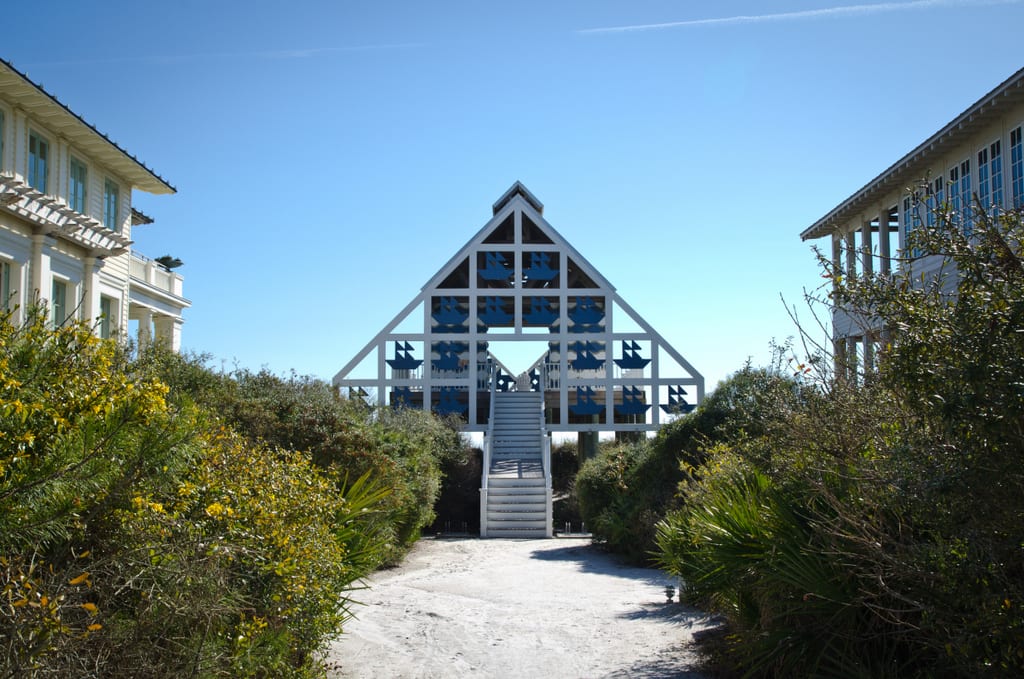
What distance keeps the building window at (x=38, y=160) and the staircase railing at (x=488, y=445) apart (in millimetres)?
12782

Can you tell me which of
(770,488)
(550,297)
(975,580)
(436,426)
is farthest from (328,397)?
(550,297)

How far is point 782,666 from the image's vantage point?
6238 millimetres

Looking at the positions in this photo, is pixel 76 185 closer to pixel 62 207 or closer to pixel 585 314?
pixel 62 207

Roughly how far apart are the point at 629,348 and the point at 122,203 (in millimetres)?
17698

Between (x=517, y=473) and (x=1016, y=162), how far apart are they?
15.4 metres

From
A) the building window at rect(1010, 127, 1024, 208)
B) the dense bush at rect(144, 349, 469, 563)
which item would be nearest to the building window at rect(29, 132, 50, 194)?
the dense bush at rect(144, 349, 469, 563)

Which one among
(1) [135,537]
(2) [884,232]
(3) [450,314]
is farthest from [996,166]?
(3) [450,314]

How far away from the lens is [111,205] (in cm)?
2328

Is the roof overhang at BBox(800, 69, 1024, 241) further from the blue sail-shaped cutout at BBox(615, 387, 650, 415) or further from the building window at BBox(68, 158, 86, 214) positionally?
the building window at BBox(68, 158, 86, 214)

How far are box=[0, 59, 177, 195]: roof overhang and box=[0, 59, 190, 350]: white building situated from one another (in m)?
0.02

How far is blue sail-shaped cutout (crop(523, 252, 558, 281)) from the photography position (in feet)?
109

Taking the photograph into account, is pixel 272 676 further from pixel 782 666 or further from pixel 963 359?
pixel 963 359

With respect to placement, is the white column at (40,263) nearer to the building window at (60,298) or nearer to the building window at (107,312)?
the building window at (60,298)

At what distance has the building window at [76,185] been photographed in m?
20.9
